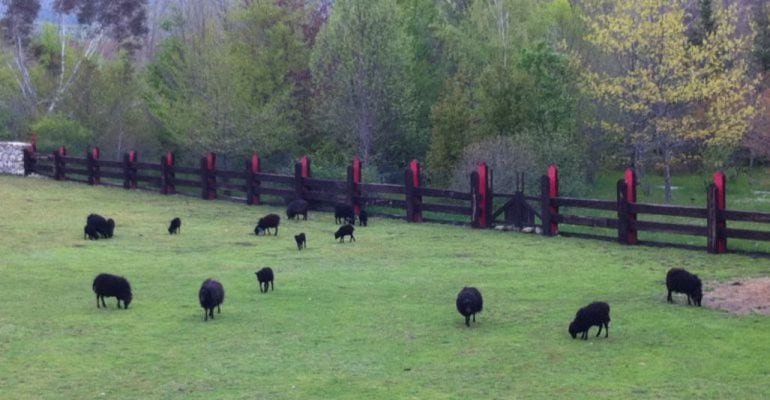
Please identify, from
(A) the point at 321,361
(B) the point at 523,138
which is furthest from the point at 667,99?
(A) the point at 321,361

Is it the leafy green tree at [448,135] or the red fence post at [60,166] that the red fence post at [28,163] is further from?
the leafy green tree at [448,135]

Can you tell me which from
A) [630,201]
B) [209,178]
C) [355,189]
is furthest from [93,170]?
[630,201]

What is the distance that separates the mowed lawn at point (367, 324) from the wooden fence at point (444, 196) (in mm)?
769

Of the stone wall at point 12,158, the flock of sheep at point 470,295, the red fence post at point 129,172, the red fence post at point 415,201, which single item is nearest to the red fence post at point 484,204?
the red fence post at point 415,201

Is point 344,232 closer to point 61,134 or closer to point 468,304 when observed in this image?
point 468,304

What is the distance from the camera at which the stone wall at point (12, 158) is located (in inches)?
1770

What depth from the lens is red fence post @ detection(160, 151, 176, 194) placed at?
124ft

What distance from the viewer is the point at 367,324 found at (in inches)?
608

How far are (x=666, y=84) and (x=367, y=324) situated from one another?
95.0 feet

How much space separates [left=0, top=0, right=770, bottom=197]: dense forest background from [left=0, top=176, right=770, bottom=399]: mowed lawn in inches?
410

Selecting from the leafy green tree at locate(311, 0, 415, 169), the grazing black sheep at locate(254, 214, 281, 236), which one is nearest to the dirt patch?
the grazing black sheep at locate(254, 214, 281, 236)

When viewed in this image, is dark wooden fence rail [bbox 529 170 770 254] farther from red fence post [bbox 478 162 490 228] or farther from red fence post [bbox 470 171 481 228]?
red fence post [bbox 470 171 481 228]

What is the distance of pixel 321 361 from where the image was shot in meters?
13.2

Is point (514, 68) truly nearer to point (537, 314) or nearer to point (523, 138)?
point (523, 138)
